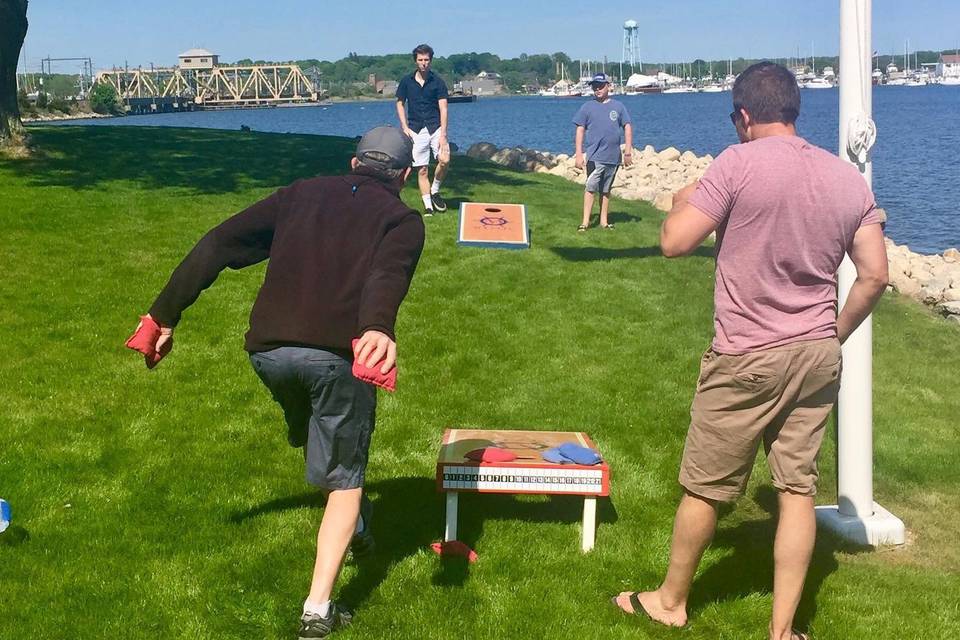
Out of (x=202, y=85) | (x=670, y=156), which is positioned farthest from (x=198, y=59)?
(x=670, y=156)

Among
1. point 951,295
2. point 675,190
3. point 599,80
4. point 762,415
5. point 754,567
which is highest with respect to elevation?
point 599,80

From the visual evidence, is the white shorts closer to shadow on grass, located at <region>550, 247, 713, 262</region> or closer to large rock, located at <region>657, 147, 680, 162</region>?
shadow on grass, located at <region>550, 247, 713, 262</region>

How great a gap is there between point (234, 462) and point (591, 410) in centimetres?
274

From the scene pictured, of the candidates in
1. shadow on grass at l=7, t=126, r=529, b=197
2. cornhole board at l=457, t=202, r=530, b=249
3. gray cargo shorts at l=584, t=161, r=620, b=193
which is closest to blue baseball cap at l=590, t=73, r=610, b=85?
gray cargo shorts at l=584, t=161, r=620, b=193

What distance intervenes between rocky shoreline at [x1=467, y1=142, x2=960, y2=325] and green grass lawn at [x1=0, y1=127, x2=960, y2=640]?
1.78 m

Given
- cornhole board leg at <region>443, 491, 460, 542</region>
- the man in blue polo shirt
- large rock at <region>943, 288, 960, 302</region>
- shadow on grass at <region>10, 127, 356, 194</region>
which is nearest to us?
cornhole board leg at <region>443, 491, 460, 542</region>

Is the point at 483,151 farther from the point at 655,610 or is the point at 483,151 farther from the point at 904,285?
the point at 655,610

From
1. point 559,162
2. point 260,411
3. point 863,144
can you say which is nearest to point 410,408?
point 260,411

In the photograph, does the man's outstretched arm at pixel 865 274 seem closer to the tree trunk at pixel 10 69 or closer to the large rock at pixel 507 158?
the tree trunk at pixel 10 69

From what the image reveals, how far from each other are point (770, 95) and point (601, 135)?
31.3 feet

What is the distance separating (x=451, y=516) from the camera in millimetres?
5355

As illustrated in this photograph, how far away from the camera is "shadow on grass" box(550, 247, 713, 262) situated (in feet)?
40.6

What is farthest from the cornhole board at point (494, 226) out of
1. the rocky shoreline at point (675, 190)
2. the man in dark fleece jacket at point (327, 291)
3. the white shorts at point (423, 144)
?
the man in dark fleece jacket at point (327, 291)

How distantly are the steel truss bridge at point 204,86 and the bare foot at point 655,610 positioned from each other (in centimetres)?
14639
